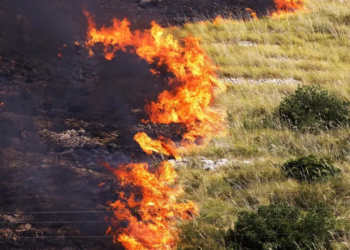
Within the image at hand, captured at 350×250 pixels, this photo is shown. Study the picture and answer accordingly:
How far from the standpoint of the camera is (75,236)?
700 cm

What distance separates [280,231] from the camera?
647 cm

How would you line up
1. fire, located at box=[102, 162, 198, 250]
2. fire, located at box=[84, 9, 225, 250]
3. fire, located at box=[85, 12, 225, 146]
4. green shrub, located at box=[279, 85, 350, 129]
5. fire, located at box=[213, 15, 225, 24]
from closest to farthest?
fire, located at box=[102, 162, 198, 250] < fire, located at box=[84, 9, 225, 250] < green shrub, located at box=[279, 85, 350, 129] < fire, located at box=[85, 12, 225, 146] < fire, located at box=[213, 15, 225, 24]

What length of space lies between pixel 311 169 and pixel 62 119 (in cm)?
499

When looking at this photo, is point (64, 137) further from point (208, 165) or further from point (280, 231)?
point (280, 231)

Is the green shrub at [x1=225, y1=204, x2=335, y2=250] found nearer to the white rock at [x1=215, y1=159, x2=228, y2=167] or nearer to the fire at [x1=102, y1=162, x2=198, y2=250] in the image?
the fire at [x1=102, y1=162, x2=198, y2=250]

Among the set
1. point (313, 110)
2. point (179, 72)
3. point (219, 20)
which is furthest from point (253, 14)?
point (313, 110)

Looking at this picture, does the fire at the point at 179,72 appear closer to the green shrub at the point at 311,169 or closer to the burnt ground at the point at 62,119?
the burnt ground at the point at 62,119

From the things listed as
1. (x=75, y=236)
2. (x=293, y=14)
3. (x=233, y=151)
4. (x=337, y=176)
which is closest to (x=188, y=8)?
(x=293, y=14)

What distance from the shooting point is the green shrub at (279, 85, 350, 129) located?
10.1m

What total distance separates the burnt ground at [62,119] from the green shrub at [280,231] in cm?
162

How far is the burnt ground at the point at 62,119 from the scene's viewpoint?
7359 millimetres

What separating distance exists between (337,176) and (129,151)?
367cm

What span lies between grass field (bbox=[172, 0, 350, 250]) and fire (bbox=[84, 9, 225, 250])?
1.00 ft

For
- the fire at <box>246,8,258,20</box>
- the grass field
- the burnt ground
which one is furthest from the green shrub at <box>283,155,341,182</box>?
the fire at <box>246,8,258,20</box>
